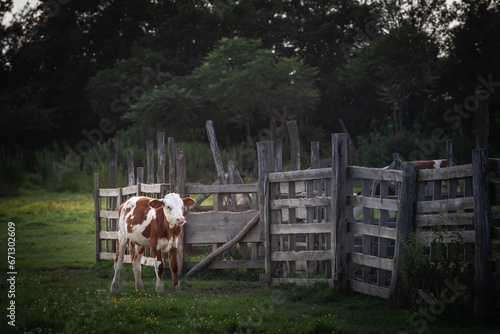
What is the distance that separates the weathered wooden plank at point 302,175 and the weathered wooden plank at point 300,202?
349 millimetres

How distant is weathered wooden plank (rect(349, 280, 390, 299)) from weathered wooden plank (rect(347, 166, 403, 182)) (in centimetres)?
160

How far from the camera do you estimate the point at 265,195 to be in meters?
11.2

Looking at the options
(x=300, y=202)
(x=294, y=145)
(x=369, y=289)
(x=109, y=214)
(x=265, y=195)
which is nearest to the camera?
(x=369, y=289)

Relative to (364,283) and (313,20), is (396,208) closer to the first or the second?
(364,283)

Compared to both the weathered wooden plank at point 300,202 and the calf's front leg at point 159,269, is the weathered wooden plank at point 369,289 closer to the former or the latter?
the weathered wooden plank at point 300,202

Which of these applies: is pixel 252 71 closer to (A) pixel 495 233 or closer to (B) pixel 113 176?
(B) pixel 113 176

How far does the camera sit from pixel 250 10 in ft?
133

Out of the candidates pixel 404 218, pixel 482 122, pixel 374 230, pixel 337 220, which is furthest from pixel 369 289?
pixel 482 122

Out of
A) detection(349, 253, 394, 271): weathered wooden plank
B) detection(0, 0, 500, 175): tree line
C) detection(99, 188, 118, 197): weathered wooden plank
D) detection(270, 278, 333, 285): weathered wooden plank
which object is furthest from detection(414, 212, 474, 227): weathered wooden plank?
detection(0, 0, 500, 175): tree line

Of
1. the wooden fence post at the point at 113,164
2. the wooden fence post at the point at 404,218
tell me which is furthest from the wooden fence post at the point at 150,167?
the wooden fence post at the point at 404,218

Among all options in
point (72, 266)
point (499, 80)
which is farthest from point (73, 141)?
point (72, 266)

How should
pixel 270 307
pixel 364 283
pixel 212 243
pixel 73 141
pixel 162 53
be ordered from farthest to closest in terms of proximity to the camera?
1. pixel 73 141
2. pixel 162 53
3. pixel 212 243
4. pixel 364 283
5. pixel 270 307

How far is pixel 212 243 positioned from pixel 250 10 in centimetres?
3074

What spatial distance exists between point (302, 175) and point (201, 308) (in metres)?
3.17
